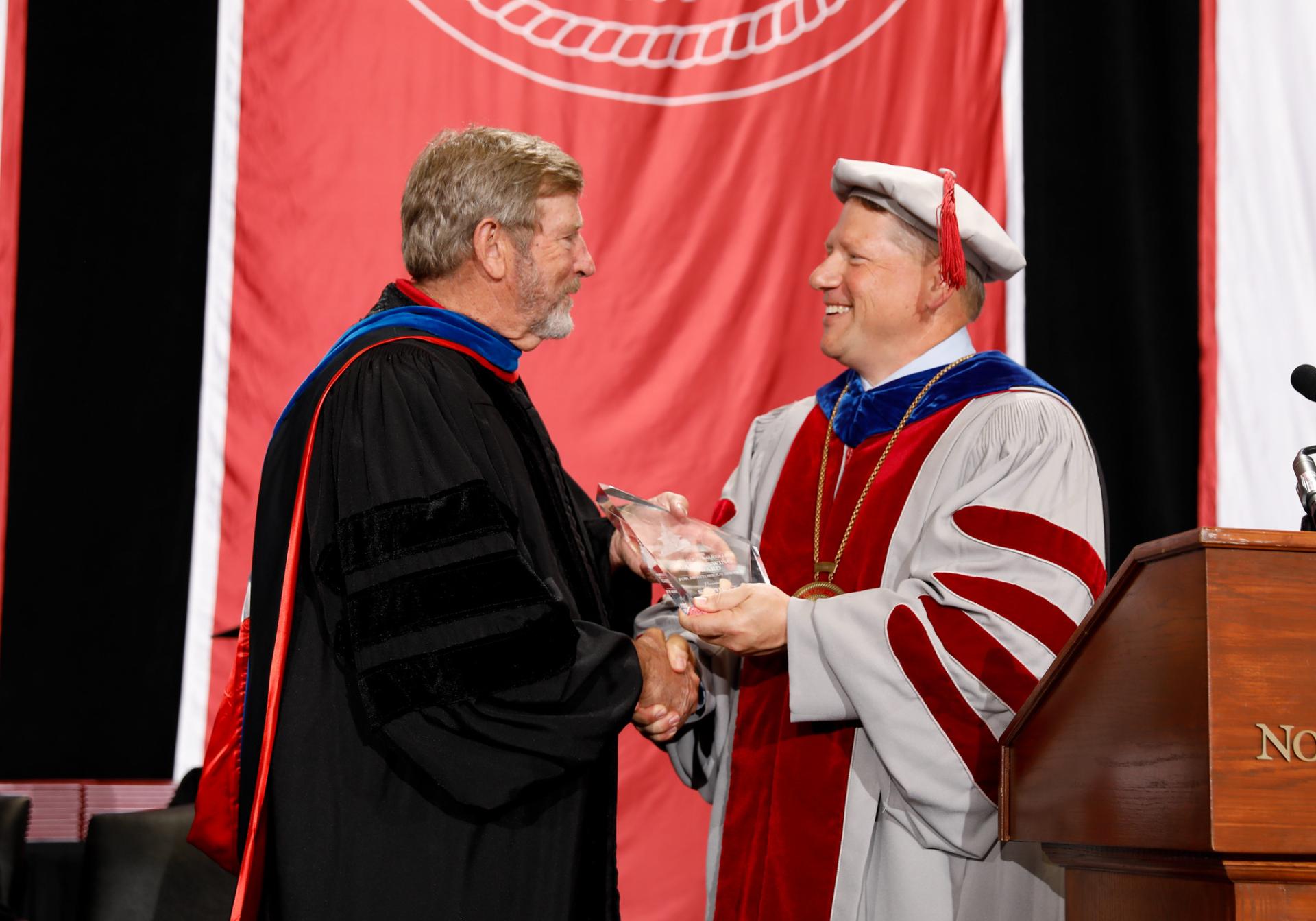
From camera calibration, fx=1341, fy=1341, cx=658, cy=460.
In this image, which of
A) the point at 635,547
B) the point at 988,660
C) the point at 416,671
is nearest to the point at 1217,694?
the point at 988,660

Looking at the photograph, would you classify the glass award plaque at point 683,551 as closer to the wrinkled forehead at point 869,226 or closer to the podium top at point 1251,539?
the wrinkled forehead at point 869,226

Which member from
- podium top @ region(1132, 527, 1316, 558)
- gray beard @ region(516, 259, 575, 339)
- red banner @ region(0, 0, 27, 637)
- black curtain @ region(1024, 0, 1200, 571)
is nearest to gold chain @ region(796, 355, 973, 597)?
gray beard @ region(516, 259, 575, 339)

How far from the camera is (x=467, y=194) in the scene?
2777 millimetres

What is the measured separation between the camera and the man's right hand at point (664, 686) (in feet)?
8.80

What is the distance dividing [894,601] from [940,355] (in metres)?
0.68

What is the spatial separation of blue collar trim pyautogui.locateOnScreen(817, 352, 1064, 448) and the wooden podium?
109cm

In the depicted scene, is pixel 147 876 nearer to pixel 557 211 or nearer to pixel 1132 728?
pixel 557 211

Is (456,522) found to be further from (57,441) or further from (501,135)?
(57,441)

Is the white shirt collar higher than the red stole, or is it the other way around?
the white shirt collar

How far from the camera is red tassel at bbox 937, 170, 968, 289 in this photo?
2811mm

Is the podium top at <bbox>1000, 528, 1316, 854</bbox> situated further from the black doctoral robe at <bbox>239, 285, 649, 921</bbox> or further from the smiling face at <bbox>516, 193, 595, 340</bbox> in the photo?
the smiling face at <bbox>516, 193, 595, 340</bbox>

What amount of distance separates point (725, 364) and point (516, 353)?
5.42ft

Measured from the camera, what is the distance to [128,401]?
4.09m

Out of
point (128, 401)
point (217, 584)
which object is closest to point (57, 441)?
point (128, 401)
